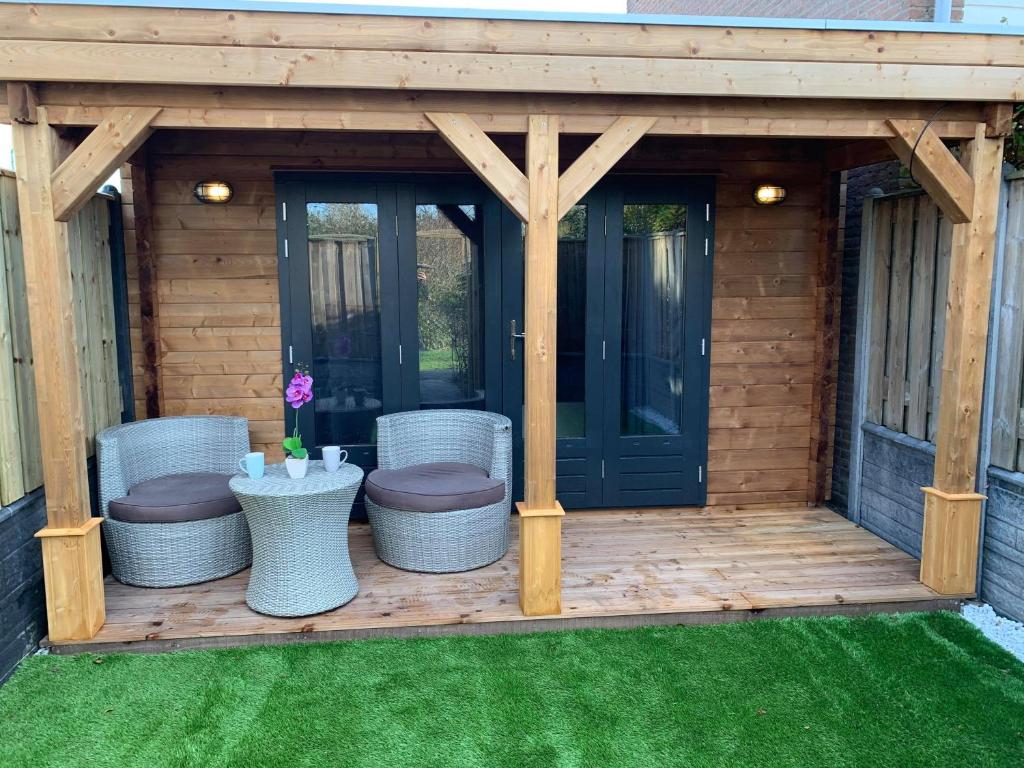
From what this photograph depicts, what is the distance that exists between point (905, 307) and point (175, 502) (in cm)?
406

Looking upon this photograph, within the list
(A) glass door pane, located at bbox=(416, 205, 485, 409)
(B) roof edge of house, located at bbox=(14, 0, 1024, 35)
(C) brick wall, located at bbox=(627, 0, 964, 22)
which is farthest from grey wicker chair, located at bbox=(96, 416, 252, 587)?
(C) brick wall, located at bbox=(627, 0, 964, 22)

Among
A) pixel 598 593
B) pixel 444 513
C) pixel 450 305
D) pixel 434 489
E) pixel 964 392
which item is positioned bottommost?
pixel 598 593

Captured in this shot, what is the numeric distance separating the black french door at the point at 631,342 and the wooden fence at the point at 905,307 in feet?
3.22

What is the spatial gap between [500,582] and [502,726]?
1126 millimetres

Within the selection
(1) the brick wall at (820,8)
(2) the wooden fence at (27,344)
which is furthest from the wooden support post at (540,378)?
(1) the brick wall at (820,8)

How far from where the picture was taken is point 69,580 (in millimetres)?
3203

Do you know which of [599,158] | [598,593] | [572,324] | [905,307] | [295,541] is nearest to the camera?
[599,158]

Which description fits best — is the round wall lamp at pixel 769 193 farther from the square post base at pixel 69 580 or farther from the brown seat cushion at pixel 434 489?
the square post base at pixel 69 580

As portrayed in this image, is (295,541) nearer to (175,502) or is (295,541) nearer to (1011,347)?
(175,502)

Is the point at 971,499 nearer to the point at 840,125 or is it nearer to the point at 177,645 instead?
the point at 840,125

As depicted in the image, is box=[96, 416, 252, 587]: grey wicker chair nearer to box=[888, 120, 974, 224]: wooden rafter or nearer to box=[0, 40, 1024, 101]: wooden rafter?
box=[0, 40, 1024, 101]: wooden rafter

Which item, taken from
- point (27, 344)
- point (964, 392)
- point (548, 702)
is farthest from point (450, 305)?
point (964, 392)

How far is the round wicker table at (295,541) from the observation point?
338 cm

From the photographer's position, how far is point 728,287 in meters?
4.96
